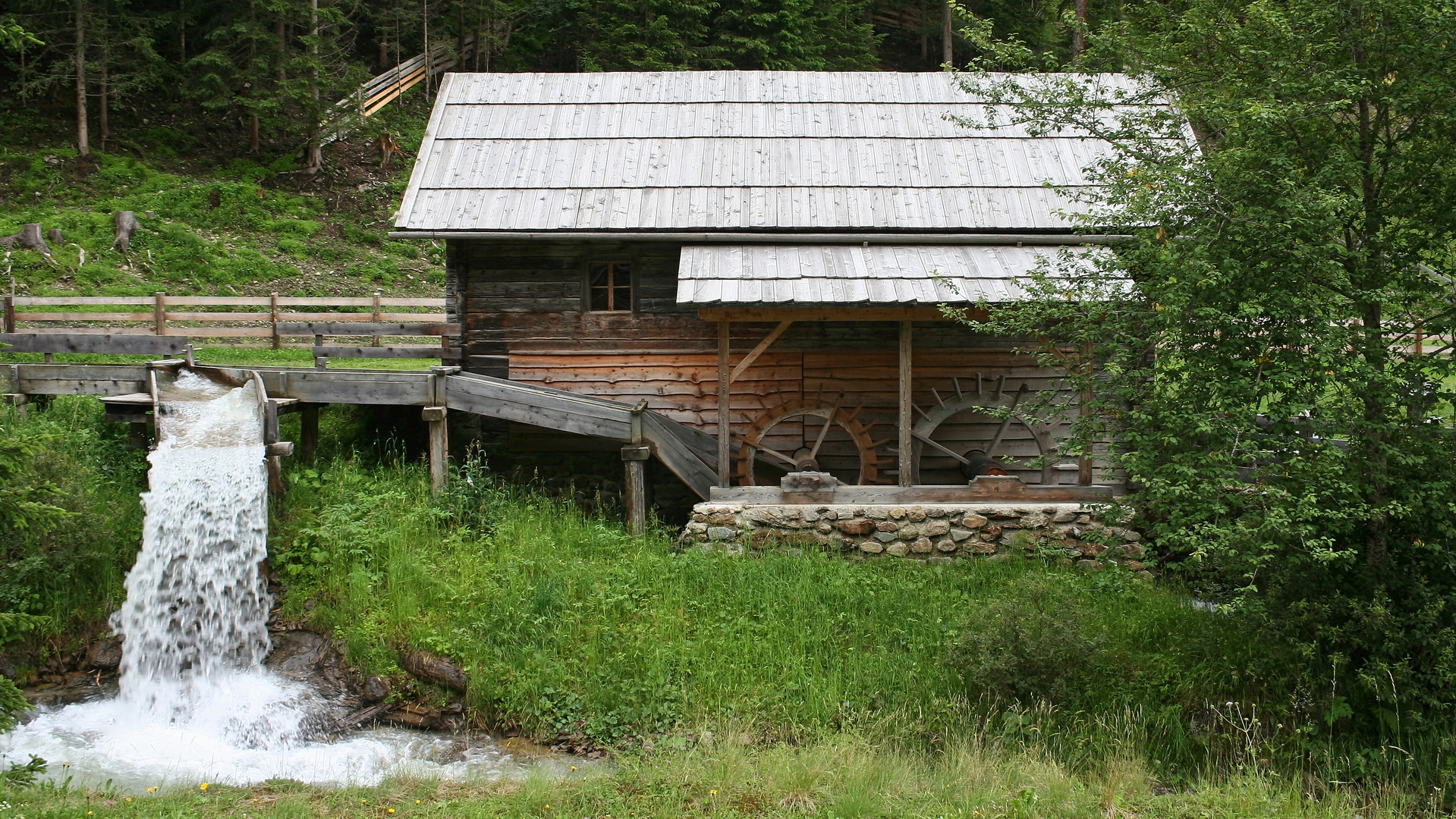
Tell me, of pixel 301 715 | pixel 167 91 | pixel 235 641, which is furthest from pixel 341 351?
pixel 167 91

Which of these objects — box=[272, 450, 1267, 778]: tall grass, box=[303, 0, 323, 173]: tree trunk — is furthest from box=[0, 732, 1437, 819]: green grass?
box=[303, 0, 323, 173]: tree trunk

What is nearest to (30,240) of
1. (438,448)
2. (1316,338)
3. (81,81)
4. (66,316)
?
(66,316)

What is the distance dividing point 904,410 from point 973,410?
1763mm

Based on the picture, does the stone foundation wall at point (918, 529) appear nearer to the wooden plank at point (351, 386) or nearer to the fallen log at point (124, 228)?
the wooden plank at point (351, 386)

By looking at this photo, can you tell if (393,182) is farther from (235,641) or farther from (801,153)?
(235,641)

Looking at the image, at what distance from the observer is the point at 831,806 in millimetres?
5719

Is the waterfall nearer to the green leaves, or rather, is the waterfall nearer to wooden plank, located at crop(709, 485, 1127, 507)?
wooden plank, located at crop(709, 485, 1127, 507)

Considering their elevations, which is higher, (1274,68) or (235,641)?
(1274,68)

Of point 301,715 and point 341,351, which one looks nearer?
point 301,715

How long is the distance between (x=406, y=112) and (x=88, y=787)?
25376 mm

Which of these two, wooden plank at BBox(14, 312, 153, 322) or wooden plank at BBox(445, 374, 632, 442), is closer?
wooden plank at BBox(445, 374, 632, 442)

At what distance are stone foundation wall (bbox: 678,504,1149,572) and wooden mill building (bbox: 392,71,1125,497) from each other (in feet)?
3.53

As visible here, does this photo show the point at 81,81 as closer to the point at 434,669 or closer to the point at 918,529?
the point at 434,669

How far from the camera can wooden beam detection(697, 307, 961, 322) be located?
9797 millimetres
